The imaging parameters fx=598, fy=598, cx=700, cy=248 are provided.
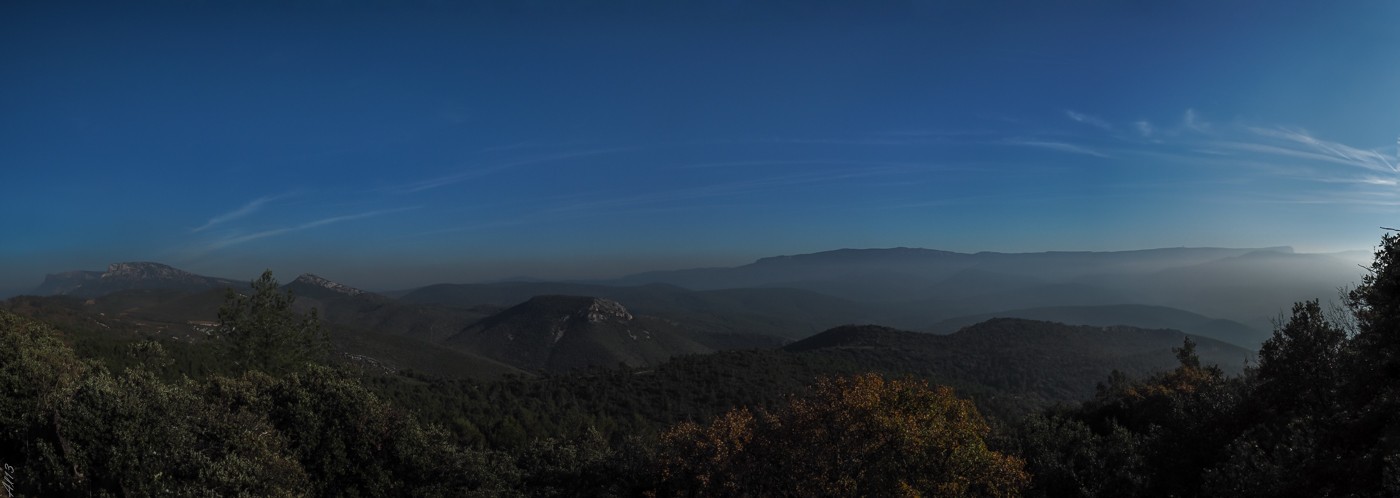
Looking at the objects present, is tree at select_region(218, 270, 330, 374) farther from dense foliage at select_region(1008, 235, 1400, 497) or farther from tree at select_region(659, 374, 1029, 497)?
dense foliage at select_region(1008, 235, 1400, 497)

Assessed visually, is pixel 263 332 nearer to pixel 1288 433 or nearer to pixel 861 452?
pixel 861 452

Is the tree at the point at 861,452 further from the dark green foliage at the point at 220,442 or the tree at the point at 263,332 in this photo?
the tree at the point at 263,332

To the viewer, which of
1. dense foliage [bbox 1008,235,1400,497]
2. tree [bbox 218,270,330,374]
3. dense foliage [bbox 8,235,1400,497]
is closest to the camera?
dense foliage [bbox 1008,235,1400,497]

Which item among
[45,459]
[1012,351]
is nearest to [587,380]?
[45,459]

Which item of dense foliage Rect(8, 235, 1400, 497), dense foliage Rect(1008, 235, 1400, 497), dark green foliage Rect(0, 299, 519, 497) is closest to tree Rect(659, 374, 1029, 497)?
dense foliage Rect(8, 235, 1400, 497)

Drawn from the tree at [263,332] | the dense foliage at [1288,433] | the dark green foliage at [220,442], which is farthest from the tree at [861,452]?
the tree at [263,332]

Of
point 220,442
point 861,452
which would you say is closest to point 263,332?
point 220,442

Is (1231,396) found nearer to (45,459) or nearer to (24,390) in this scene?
(45,459)
